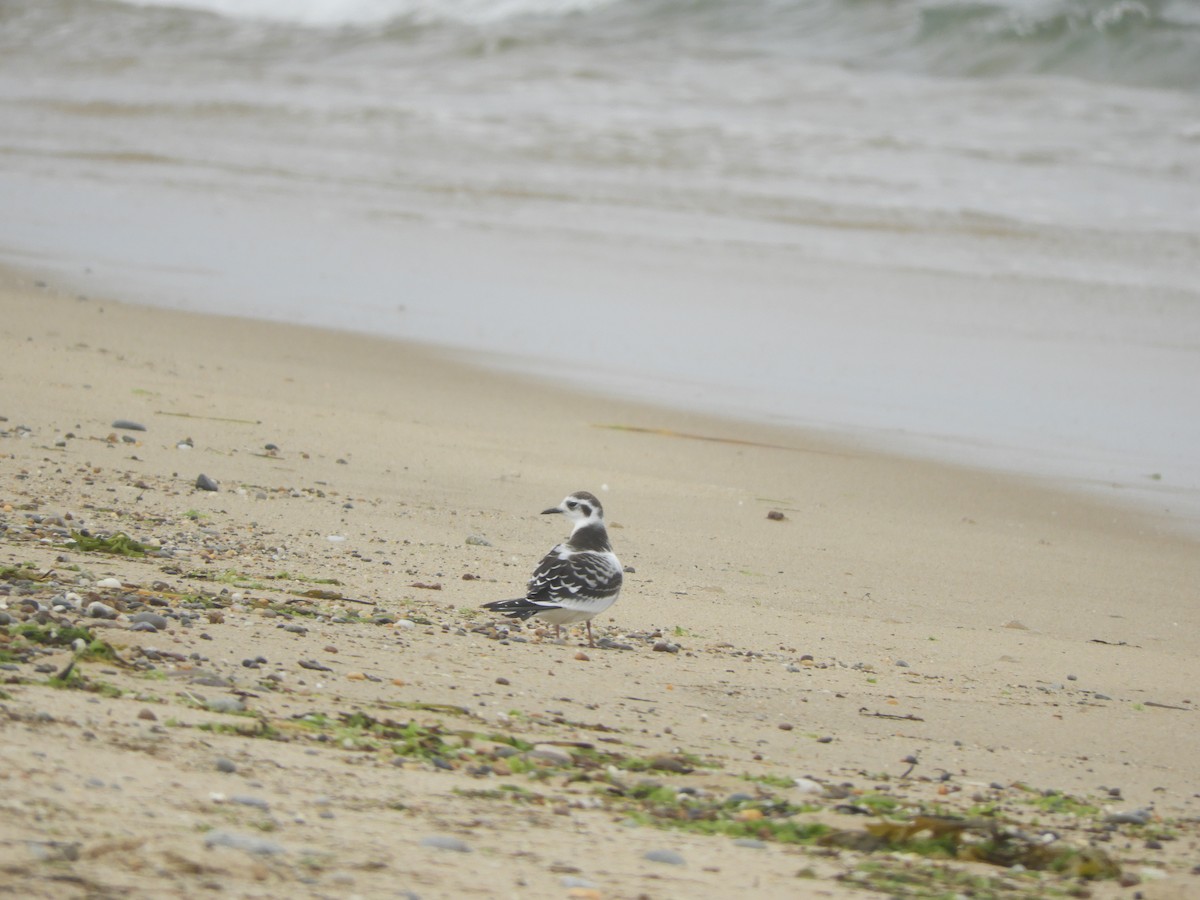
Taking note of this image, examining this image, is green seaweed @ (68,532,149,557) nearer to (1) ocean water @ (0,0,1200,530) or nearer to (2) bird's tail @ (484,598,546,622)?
(2) bird's tail @ (484,598,546,622)

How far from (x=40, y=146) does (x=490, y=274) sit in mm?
9061

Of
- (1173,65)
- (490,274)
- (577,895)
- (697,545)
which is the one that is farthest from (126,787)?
(1173,65)

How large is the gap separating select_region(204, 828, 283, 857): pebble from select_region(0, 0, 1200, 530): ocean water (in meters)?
6.95

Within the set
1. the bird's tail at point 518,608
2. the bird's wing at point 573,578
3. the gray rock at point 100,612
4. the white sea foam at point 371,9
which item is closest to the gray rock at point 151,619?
the gray rock at point 100,612

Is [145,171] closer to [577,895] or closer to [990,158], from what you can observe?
[990,158]

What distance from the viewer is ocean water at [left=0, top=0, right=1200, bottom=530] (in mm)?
11773

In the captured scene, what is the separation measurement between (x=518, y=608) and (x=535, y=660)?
290 millimetres

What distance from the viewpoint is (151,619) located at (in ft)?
16.0

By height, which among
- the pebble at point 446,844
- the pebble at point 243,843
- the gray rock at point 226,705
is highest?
the gray rock at point 226,705

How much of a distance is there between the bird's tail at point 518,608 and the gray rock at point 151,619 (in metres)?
1.22

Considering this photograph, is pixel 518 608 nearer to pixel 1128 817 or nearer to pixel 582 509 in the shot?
pixel 582 509

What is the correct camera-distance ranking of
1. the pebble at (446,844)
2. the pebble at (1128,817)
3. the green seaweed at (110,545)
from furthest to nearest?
the green seaweed at (110,545) < the pebble at (1128,817) < the pebble at (446,844)

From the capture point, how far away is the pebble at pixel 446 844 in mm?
3424

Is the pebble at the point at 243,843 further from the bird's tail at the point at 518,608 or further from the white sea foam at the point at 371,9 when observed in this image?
the white sea foam at the point at 371,9
